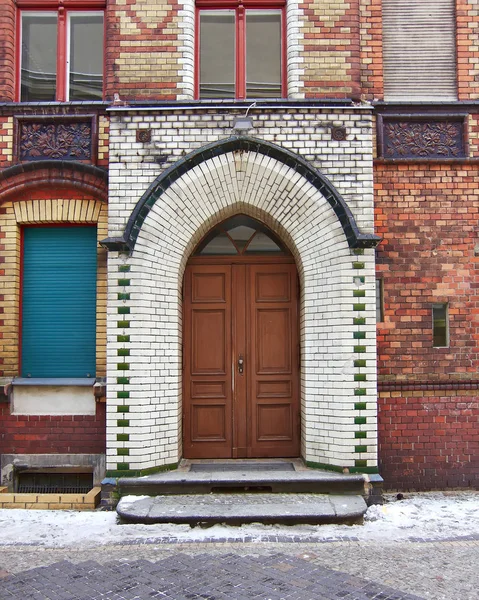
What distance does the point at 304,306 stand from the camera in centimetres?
730

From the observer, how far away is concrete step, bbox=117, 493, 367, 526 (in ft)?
19.5

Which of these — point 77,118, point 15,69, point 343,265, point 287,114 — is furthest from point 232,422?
point 15,69

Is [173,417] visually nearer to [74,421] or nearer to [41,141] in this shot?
[74,421]

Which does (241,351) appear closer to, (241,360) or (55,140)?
(241,360)

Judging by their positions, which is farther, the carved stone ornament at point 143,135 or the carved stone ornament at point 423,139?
the carved stone ornament at point 423,139

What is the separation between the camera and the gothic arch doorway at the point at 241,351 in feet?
25.1

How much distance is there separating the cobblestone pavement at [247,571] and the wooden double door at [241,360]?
6.85 ft

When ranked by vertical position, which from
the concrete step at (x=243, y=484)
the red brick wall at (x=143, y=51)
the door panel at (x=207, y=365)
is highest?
the red brick wall at (x=143, y=51)

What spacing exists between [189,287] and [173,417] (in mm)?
1697

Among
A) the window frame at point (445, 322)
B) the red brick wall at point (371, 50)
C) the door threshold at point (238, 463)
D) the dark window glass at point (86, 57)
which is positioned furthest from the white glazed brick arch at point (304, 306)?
the dark window glass at point (86, 57)

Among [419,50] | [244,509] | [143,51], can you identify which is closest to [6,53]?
[143,51]

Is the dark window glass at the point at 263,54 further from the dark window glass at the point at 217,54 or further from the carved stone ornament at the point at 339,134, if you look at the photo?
the carved stone ornament at the point at 339,134

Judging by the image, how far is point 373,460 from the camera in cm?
678

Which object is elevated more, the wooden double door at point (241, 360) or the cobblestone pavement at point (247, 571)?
the wooden double door at point (241, 360)
